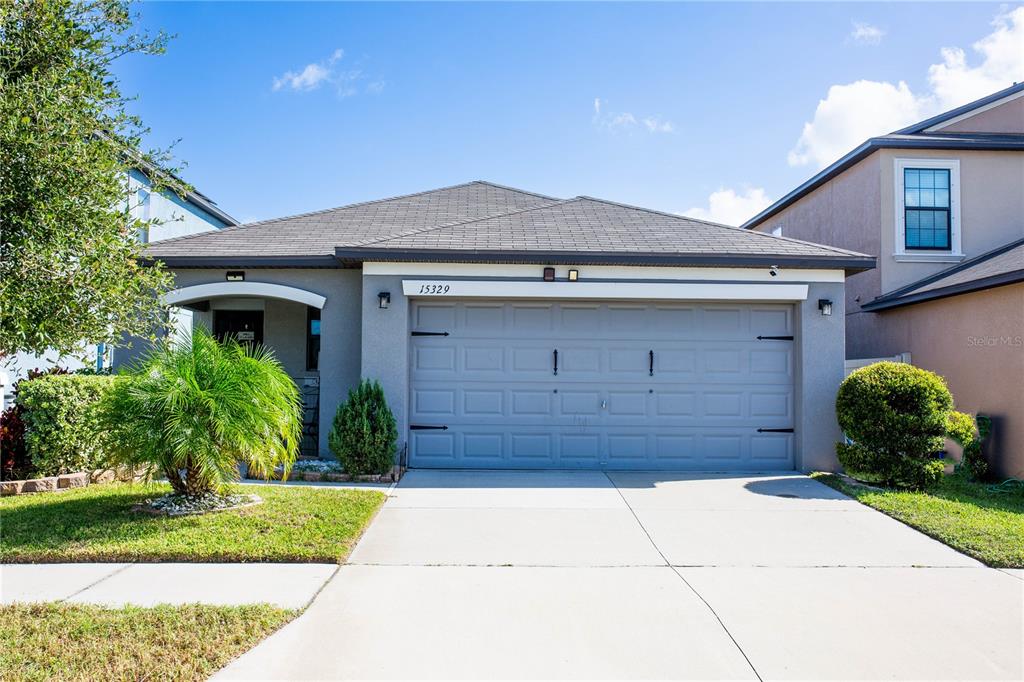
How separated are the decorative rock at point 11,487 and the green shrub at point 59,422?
0.89ft

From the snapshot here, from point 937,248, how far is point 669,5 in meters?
6.87

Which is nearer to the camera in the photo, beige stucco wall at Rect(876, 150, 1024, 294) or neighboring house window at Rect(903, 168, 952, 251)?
beige stucco wall at Rect(876, 150, 1024, 294)

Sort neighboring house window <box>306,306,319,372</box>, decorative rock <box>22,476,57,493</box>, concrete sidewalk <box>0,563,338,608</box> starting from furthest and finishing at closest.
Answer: neighboring house window <box>306,306,319,372</box>, decorative rock <box>22,476,57,493</box>, concrete sidewalk <box>0,563,338,608</box>

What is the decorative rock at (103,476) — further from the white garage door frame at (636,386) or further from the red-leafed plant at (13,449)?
the white garage door frame at (636,386)

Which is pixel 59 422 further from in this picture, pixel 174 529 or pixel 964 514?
pixel 964 514

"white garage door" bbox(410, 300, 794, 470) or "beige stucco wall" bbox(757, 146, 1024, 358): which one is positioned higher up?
"beige stucco wall" bbox(757, 146, 1024, 358)

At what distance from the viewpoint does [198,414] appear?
6055 mm

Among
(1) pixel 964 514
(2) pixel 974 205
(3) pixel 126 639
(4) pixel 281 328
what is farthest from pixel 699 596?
(2) pixel 974 205

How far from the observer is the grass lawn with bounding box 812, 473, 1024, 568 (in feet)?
18.7

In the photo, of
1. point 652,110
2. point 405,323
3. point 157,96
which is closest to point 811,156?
point 652,110

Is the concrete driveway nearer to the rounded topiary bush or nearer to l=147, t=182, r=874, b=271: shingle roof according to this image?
the rounded topiary bush

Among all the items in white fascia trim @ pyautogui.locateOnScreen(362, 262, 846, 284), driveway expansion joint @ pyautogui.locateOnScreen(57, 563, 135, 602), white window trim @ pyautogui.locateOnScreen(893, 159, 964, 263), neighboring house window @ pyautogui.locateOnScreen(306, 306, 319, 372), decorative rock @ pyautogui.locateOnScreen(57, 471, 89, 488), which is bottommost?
driveway expansion joint @ pyautogui.locateOnScreen(57, 563, 135, 602)

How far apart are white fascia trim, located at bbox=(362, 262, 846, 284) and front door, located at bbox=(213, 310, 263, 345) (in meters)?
4.21

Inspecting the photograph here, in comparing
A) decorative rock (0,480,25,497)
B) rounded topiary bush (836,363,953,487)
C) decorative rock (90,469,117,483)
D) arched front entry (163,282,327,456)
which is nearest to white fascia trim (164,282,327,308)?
arched front entry (163,282,327,456)
